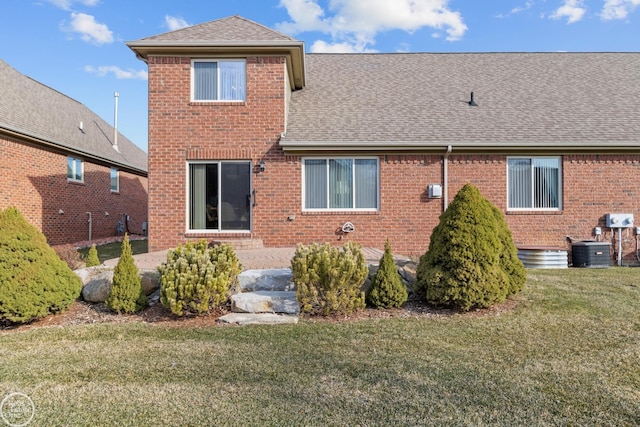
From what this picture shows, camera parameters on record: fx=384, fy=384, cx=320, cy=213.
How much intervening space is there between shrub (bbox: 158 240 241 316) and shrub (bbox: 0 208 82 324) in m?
1.36

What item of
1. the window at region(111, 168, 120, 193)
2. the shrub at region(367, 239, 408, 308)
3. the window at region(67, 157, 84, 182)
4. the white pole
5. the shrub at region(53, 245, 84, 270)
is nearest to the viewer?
the shrub at region(367, 239, 408, 308)

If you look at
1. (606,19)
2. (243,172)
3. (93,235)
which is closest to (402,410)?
(243,172)

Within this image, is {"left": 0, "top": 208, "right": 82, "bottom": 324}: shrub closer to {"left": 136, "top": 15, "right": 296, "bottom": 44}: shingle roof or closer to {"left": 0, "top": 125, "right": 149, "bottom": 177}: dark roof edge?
{"left": 136, "top": 15, "right": 296, "bottom": 44}: shingle roof

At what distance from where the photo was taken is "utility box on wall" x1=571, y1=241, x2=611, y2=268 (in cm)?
951

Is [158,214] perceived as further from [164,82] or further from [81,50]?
[81,50]

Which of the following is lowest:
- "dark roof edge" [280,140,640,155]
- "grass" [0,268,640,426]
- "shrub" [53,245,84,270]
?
"grass" [0,268,640,426]

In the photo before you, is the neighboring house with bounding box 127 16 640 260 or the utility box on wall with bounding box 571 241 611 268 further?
the neighboring house with bounding box 127 16 640 260

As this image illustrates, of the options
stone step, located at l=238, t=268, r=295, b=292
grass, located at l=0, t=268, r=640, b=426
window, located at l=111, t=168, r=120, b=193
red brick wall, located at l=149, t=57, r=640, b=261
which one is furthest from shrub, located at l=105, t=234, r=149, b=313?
window, located at l=111, t=168, r=120, b=193

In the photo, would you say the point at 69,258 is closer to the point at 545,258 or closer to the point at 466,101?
the point at 545,258

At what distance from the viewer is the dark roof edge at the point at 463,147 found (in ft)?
32.3

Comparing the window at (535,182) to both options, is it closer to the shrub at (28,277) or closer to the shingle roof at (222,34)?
the shingle roof at (222,34)

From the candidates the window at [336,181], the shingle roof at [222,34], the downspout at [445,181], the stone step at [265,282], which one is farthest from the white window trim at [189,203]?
the downspout at [445,181]

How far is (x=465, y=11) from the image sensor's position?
12.8m

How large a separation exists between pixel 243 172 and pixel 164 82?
3037 mm
